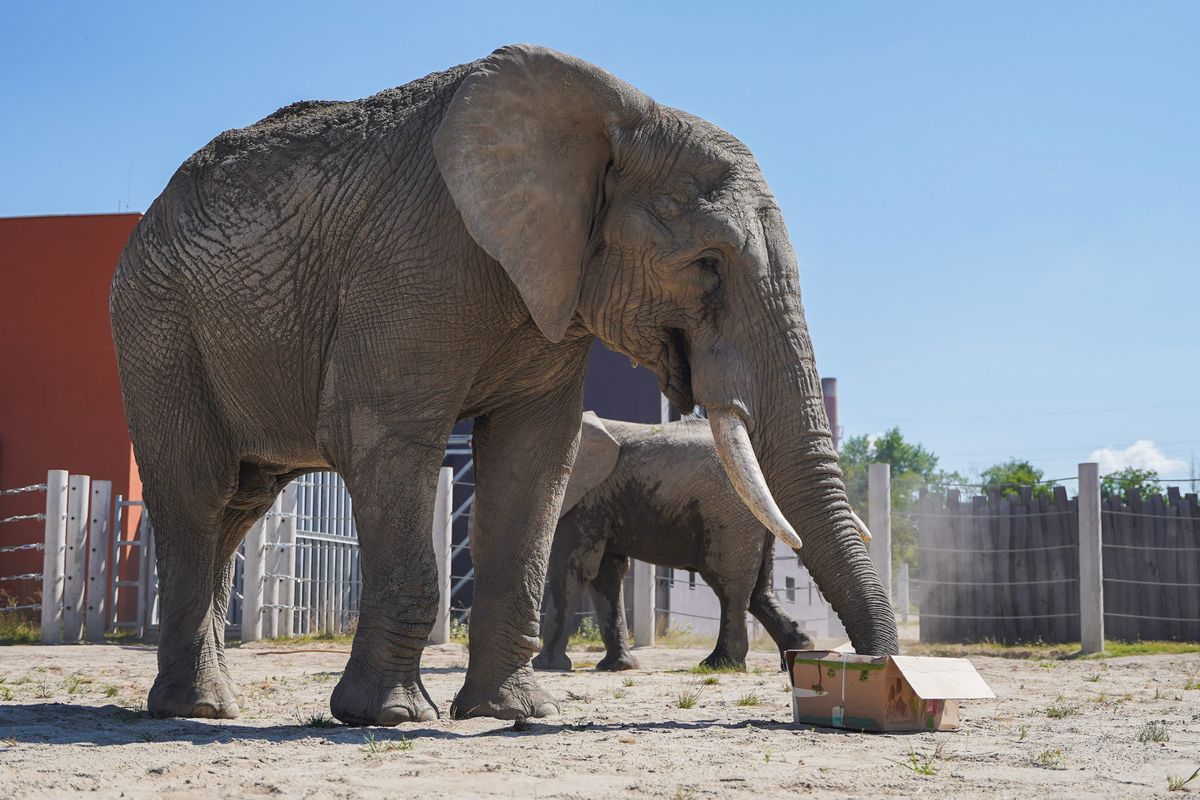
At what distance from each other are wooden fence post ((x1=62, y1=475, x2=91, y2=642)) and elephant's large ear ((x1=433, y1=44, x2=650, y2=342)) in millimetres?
10648

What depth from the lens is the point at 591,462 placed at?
11.7m

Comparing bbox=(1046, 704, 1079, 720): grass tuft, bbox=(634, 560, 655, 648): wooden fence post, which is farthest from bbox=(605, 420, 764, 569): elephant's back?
bbox=(1046, 704, 1079, 720): grass tuft

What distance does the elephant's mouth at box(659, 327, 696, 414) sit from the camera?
596cm

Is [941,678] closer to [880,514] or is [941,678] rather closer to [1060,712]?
[1060,712]

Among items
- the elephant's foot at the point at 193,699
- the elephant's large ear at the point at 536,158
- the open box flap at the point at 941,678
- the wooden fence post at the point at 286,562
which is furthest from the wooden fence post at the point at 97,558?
the open box flap at the point at 941,678

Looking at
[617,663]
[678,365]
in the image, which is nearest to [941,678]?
[678,365]

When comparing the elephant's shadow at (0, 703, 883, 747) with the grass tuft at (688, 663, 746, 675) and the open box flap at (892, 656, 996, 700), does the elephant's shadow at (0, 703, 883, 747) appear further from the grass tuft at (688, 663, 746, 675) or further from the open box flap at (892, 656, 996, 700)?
the grass tuft at (688, 663, 746, 675)

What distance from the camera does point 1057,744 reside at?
5.36m

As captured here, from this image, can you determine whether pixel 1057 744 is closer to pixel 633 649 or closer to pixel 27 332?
pixel 633 649

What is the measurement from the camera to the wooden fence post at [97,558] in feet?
49.8

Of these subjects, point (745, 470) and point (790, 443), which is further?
point (790, 443)

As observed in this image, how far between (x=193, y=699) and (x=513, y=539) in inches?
69.4

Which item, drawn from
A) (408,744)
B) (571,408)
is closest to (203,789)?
(408,744)

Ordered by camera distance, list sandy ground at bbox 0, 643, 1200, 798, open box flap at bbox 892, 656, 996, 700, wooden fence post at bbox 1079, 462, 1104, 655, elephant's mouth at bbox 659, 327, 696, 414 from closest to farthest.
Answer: sandy ground at bbox 0, 643, 1200, 798 < open box flap at bbox 892, 656, 996, 700 < elephant's mouth at bbox 659, 327, 696, 414 < wooden fence post at bbox 1079, 462, 1104, 655
